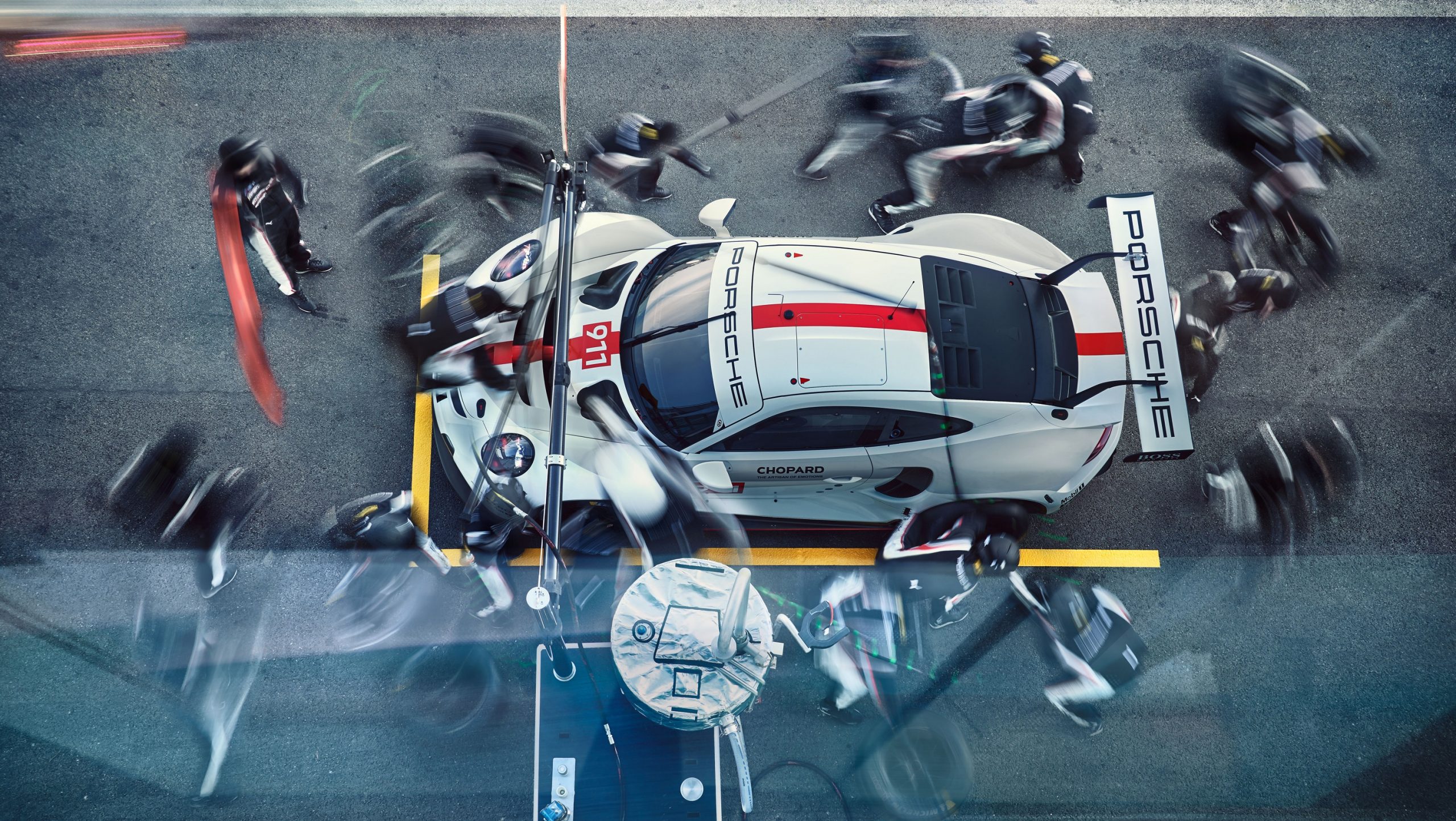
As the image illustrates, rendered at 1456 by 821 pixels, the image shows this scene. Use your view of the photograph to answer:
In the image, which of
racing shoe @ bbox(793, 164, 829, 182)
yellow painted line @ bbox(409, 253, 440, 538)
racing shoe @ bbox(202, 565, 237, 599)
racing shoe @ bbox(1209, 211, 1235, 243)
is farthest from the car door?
racing shoe @ bbox(1209, 211, 1235, 243)

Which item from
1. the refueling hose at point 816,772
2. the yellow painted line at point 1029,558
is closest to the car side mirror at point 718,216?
the yellow painted line at point 1029,558

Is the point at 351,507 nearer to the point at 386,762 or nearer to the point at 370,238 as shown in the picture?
the point at 386,762

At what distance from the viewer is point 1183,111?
634cm

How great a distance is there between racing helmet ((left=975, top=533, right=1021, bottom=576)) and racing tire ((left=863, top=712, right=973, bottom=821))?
1.00 m

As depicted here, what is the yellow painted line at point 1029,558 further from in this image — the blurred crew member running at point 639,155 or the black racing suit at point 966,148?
the blurred crew member running at point 639,155

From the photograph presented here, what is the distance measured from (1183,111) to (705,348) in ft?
14.6

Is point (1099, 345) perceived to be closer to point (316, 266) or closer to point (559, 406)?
point (559, 406)

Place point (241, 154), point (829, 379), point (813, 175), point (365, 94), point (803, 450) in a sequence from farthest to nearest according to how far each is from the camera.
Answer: point (365, 94) < point (813, 175) < point (241, 154) < point (803, 450) < point (829, 379)

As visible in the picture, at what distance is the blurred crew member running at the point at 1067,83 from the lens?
5.73 metres

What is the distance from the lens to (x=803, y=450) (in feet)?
14.6

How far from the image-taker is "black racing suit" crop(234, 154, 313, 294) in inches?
210

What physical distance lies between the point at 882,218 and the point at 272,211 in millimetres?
4057

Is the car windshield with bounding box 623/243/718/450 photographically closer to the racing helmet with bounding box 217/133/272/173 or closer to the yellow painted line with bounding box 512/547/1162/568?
the yellow painted line with bounding box 512/547/1162/568

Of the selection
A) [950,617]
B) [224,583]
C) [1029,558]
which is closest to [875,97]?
[1029,558]
